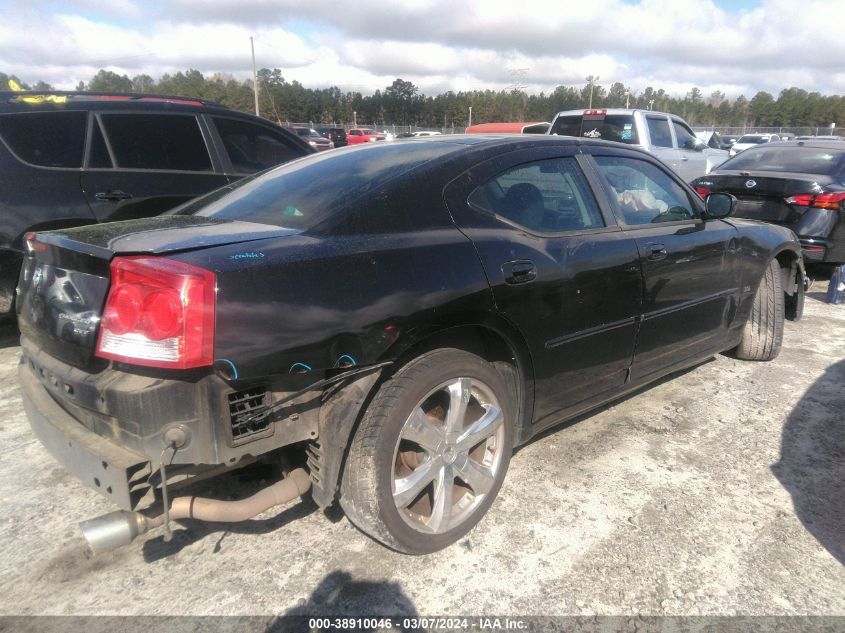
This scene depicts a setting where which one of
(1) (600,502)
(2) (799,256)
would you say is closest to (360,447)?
(1) (600,502)

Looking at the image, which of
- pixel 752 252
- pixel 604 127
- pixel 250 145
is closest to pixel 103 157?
pixel 250 145

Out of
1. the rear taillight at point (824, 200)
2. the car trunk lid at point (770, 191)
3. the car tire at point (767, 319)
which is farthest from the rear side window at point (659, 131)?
the car tire at point (767, 319)

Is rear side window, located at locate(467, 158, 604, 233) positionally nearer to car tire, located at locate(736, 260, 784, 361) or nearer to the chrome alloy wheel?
the chrome alloy wheel

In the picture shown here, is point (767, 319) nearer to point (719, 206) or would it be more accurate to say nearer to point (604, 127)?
point (719, 206)

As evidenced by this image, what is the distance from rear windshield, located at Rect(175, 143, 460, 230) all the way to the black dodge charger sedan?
16 millimetres

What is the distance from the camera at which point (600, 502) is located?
9.04 feet

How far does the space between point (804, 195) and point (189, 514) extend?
6.64 m

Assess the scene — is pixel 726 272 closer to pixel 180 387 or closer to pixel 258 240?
pixel 258 240

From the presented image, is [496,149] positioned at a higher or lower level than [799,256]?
higher

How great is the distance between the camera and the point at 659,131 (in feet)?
35.5

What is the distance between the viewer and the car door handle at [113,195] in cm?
436

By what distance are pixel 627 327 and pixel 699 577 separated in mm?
1206

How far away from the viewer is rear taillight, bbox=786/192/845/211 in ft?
20.1

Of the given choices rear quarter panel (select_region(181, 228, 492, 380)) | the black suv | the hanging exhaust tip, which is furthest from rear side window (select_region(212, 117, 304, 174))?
the hanging exhaust tip
